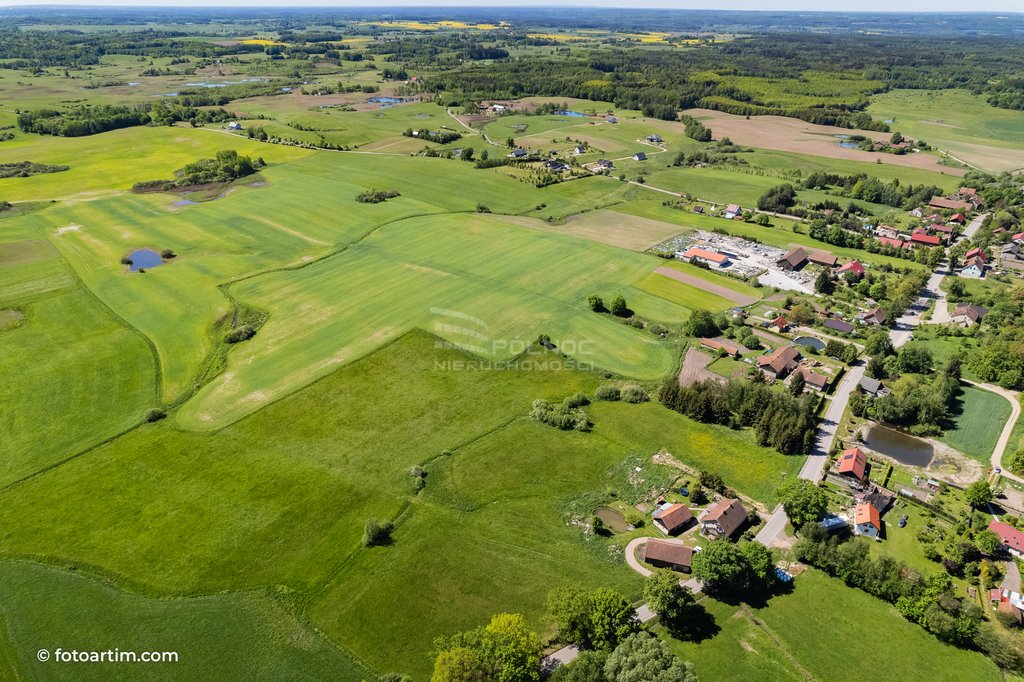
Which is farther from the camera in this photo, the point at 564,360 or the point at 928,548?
the point at 564,360

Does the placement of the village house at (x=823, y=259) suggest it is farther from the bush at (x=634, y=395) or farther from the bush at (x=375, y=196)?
the bush at (x=375, y=196)

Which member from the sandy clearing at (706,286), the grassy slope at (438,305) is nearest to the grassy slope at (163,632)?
the grassy slope at (438,305)

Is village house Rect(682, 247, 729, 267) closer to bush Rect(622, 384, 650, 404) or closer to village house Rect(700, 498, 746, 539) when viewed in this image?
bush Rect(622, 384, 650, 404)

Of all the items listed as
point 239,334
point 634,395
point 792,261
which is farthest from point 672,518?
point 792,261

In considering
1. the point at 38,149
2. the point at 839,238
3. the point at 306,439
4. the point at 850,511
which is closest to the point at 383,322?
the point at 306,439

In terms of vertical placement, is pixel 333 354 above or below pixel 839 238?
below

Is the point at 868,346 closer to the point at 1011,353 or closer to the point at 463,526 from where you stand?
the point at 1011,353
